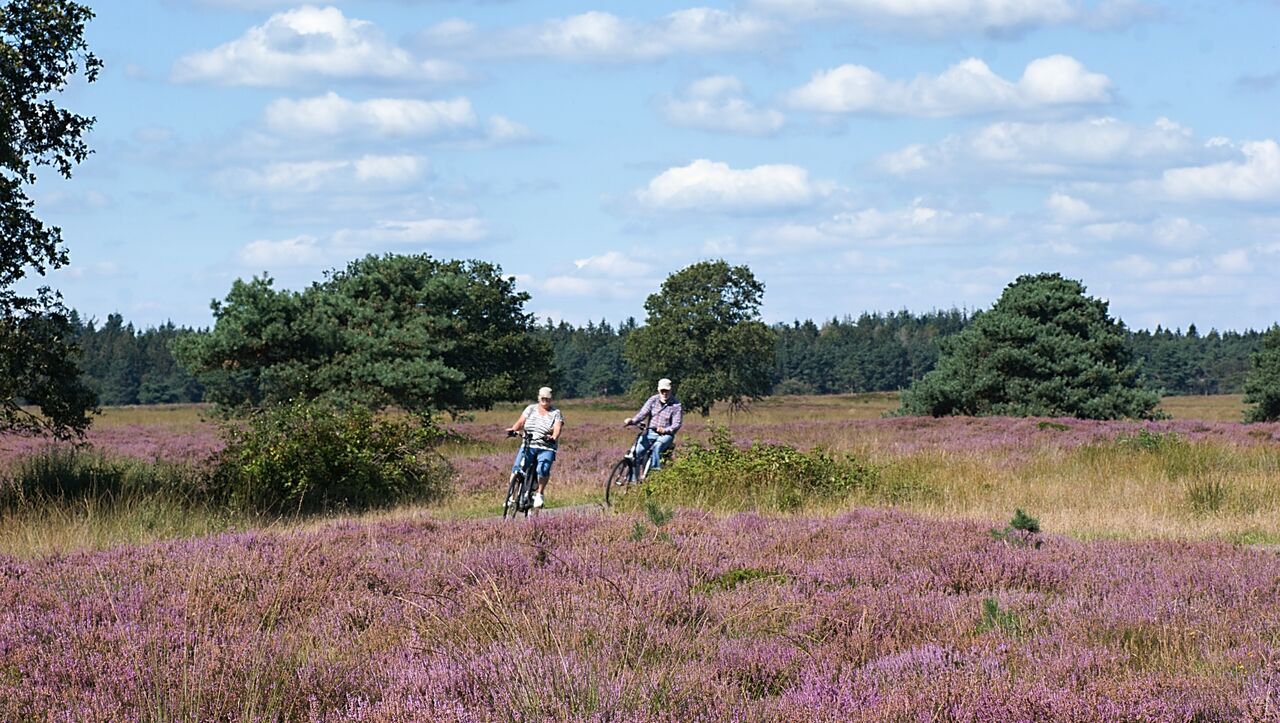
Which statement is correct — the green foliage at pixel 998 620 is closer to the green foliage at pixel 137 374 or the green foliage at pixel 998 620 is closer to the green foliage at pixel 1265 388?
the green foliage at pixel 1265 388

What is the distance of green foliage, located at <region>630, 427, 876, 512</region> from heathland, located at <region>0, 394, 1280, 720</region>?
217 centimetres

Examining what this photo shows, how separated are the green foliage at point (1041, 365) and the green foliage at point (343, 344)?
61.4 feet

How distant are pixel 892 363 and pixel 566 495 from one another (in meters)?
175

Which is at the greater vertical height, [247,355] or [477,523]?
[247,355]

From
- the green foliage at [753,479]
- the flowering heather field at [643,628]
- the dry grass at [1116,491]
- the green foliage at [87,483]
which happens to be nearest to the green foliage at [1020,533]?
the flowering heather field at [643,628]

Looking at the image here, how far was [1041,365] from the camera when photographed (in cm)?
4475

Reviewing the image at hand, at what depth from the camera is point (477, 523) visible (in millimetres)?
12602

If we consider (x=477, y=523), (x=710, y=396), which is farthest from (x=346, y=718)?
(x=710, y=396)

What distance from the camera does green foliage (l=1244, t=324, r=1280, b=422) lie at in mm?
50344

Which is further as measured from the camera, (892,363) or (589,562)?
(892,363)

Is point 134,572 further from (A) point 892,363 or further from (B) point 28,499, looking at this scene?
(A) point 892,363

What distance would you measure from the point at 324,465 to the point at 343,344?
69.1ft

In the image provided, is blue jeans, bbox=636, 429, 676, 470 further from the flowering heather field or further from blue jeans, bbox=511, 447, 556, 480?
the flowering heather field

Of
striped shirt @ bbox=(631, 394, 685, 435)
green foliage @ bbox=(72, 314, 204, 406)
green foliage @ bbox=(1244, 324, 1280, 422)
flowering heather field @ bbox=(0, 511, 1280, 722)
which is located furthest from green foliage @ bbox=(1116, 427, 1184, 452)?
green foliage @ bbox=(72, 314, 204, 406)
